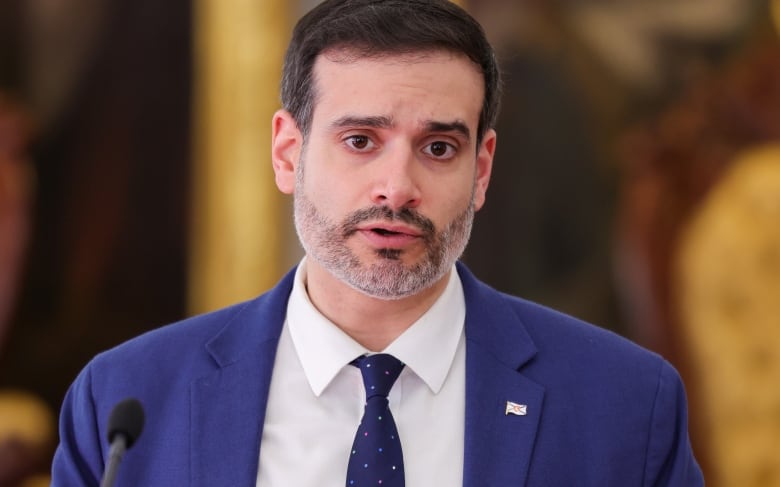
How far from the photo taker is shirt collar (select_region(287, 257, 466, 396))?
237 centimetres

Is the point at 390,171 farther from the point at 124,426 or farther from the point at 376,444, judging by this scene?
the point at 124,426

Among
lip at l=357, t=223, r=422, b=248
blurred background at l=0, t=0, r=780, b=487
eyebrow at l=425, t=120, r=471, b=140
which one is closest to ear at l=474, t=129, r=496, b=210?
eyebrow at l=425, t=120, r=471, b=140

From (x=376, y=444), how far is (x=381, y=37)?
76 cm

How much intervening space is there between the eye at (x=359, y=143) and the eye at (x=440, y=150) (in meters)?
0.10

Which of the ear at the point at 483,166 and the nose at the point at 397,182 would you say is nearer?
the nose at the point at 397,182

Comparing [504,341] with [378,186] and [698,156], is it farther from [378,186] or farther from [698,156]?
[698,156]

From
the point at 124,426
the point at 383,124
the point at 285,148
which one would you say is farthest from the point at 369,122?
the point at 124,426

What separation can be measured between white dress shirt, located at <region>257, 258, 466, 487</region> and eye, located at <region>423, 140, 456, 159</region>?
0.31 meters

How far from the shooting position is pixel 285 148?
8.34ft

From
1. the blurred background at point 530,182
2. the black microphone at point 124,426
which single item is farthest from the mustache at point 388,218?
the blurred background at point 530,182

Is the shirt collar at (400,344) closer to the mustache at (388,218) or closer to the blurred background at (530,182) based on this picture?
the mustache at (388,218)

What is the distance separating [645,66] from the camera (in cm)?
570

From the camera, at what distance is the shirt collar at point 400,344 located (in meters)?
2.37

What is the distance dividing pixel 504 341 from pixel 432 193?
0.35 meters
